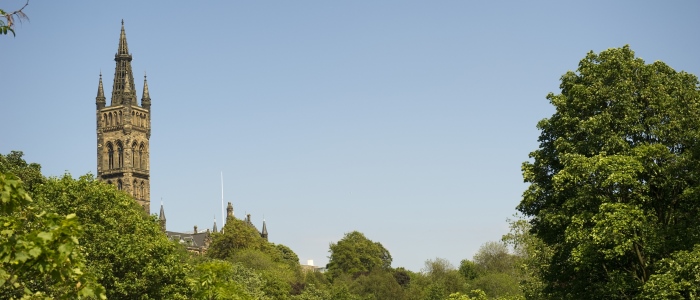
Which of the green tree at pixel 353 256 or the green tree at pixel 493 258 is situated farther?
the green tree at pixel 353 256

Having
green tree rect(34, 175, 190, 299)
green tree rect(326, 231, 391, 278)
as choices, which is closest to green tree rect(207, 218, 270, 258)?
green tree rect(326, 231, 391, 278)

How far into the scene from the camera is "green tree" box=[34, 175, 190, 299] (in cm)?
5853

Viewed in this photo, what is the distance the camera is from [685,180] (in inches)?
1658

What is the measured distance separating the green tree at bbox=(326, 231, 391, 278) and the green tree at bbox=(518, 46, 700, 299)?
133m

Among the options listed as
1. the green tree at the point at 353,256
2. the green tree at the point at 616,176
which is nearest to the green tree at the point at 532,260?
the green tree at the point at 616,176

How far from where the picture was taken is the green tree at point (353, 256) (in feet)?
602

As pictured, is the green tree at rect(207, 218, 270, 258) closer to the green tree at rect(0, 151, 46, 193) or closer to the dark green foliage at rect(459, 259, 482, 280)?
the dark green foliage at rect(459, 259, 482, 280)

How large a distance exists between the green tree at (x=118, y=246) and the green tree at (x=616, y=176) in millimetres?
22324

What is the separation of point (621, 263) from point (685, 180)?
13.4 feet

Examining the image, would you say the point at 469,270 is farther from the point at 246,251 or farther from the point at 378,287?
the point at 246,251

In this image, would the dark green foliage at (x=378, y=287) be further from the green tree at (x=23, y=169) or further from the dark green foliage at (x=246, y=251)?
the green tree at (x=23, y=169)

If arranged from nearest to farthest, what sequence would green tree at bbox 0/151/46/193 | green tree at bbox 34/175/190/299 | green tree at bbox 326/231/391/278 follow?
green tree at bbox 34/175/190/299
green tree at bbox 0/151/46/193
green tree at bbox 326/231/391/278

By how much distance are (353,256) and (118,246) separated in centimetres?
12671

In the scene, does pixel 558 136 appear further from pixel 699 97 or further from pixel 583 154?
pixel 699 97
